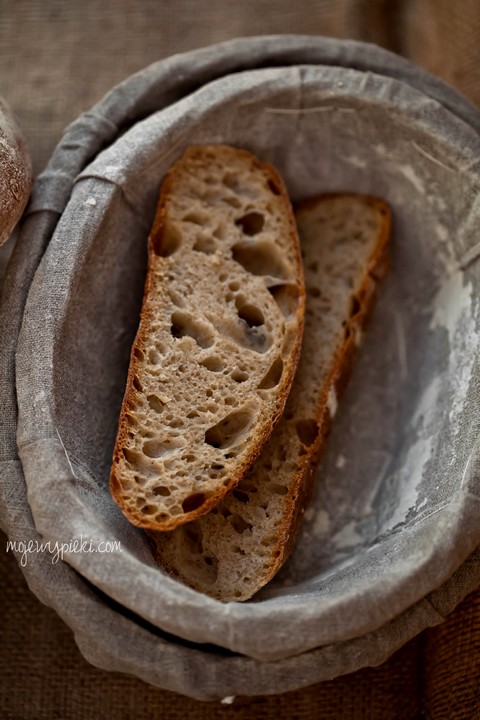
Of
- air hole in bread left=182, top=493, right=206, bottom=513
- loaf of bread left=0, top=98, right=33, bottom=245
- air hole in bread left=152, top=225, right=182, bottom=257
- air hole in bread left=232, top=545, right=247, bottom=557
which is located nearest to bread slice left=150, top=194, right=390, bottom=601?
air hole in bread left=232, top=545, right=247, bottom=557

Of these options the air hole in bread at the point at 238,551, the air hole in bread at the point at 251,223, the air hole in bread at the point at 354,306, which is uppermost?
the air hole in bread at the point at 251,223

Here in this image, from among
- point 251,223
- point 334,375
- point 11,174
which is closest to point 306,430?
point 334,375

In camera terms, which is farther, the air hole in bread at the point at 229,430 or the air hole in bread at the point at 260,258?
the air hole in bread at the point at 260,258

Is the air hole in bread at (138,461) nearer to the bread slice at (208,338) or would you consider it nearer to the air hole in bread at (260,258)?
the bread slice at (208,338)

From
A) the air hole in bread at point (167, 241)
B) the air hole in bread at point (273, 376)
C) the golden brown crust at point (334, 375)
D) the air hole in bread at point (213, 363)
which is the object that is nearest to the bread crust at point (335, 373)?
the golden brown crust at point (334, 375)

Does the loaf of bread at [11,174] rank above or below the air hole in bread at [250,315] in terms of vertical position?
above

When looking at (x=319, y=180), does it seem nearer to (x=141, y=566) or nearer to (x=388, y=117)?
(x=388, y=117)

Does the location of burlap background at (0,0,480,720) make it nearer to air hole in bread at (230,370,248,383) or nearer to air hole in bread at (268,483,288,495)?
air hole in bread at (268,483,288,495)
